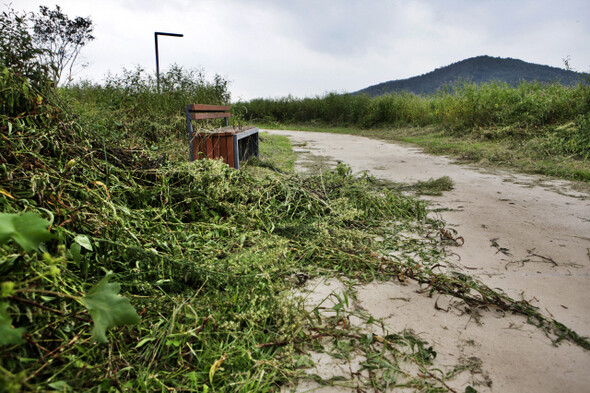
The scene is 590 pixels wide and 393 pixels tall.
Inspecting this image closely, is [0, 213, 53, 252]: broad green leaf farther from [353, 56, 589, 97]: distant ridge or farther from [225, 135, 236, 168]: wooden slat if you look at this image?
[353, 56, 589, 97]: distant ridge

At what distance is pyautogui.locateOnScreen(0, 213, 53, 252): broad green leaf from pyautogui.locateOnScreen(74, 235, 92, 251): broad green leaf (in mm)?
585

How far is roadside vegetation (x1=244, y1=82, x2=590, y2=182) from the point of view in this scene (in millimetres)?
6227

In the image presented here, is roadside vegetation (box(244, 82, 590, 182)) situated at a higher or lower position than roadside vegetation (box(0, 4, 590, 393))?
higher

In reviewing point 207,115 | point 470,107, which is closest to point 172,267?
point 207,115

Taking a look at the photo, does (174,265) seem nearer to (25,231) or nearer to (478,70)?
(25,231)

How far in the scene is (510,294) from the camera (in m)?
1.90

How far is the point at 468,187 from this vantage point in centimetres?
441

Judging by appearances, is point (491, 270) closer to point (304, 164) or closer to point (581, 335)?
point (581, 335)

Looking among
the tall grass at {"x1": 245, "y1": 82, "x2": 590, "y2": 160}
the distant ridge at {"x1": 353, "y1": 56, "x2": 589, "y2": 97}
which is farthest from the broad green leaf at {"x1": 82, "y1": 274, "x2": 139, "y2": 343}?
the distant ridge at {"x1": 353, "y1": 56, "x2": 589, "y2": 97}

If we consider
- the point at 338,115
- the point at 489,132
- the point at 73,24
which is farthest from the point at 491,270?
the point at 338,115

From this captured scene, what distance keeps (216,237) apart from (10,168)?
3.69 ft

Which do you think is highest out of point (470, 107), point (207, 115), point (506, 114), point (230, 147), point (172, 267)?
point (470, 107)

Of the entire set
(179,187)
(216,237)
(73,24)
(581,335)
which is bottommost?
(581,335)

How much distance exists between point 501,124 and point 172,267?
929 cm
